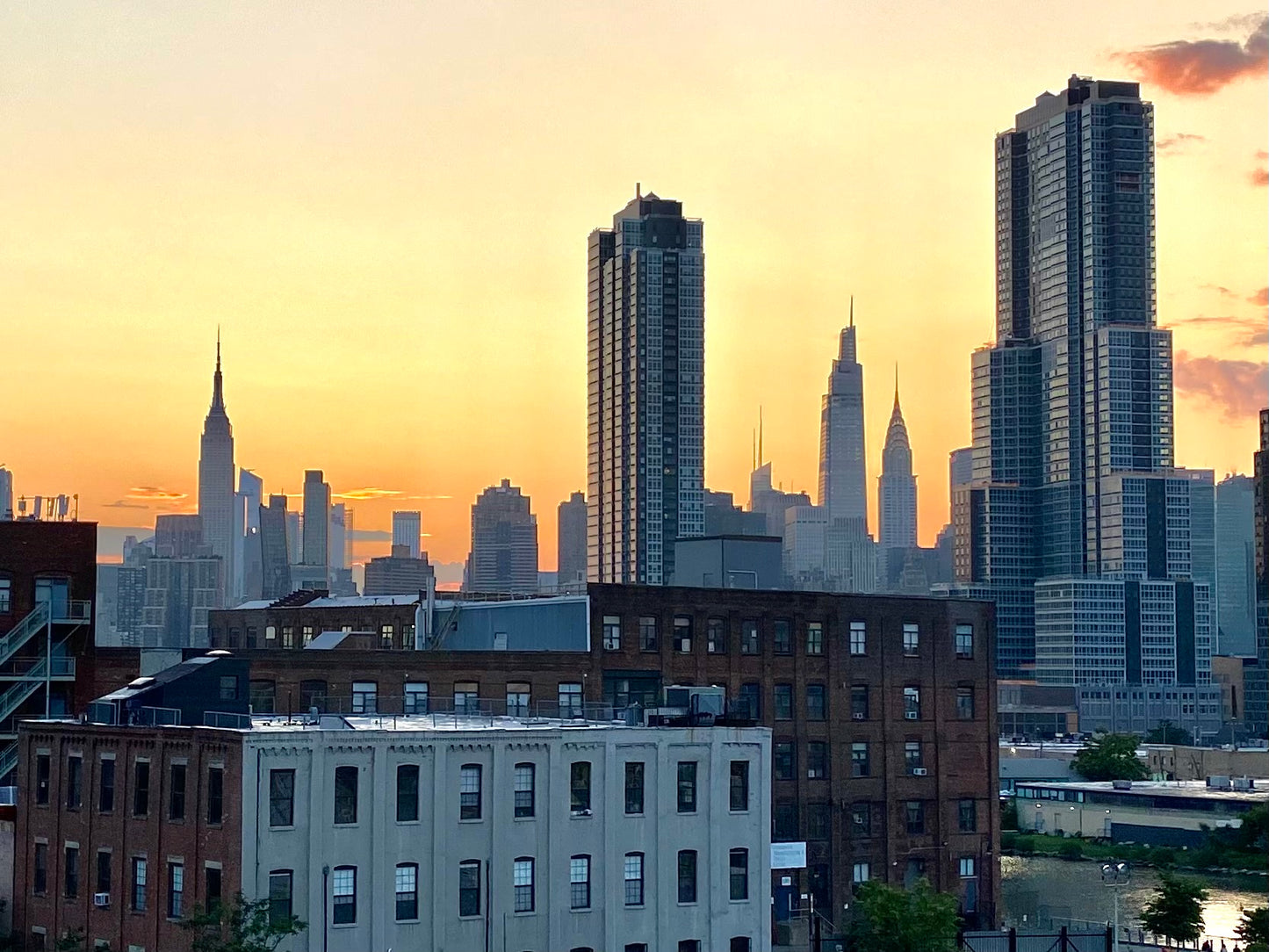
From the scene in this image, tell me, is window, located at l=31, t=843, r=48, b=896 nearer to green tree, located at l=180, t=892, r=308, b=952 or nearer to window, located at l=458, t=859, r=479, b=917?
green tree, located at l=180, t=892, r=308, b=952

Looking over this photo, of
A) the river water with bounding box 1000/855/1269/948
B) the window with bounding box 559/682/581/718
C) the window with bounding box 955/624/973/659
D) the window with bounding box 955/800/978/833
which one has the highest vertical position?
the window with bounding box 955/624/973/659

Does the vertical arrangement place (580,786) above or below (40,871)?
above

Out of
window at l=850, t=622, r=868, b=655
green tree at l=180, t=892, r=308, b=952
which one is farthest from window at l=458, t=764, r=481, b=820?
window at l=850, t=622, r=868, b=655

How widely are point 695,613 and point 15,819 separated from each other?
126 ft

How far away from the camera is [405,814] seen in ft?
204

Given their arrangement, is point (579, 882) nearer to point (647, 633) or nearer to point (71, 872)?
point (71, 872)

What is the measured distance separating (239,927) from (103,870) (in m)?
9.62

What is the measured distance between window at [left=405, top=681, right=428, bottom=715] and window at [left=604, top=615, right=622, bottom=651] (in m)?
9.64

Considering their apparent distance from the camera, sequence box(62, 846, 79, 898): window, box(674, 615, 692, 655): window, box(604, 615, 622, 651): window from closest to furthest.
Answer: box(62, 846, 79, 898): window → box(604, 615, 622, 651): window → box(674, 615, 692, 655): window

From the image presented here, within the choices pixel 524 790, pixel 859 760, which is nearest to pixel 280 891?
pixel 524 790

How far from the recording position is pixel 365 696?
296 ft

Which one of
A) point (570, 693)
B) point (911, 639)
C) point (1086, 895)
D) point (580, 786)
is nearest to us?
point (580, 786)

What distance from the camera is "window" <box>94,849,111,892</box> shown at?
63.6 m

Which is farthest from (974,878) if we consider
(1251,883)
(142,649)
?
(1251,883)
